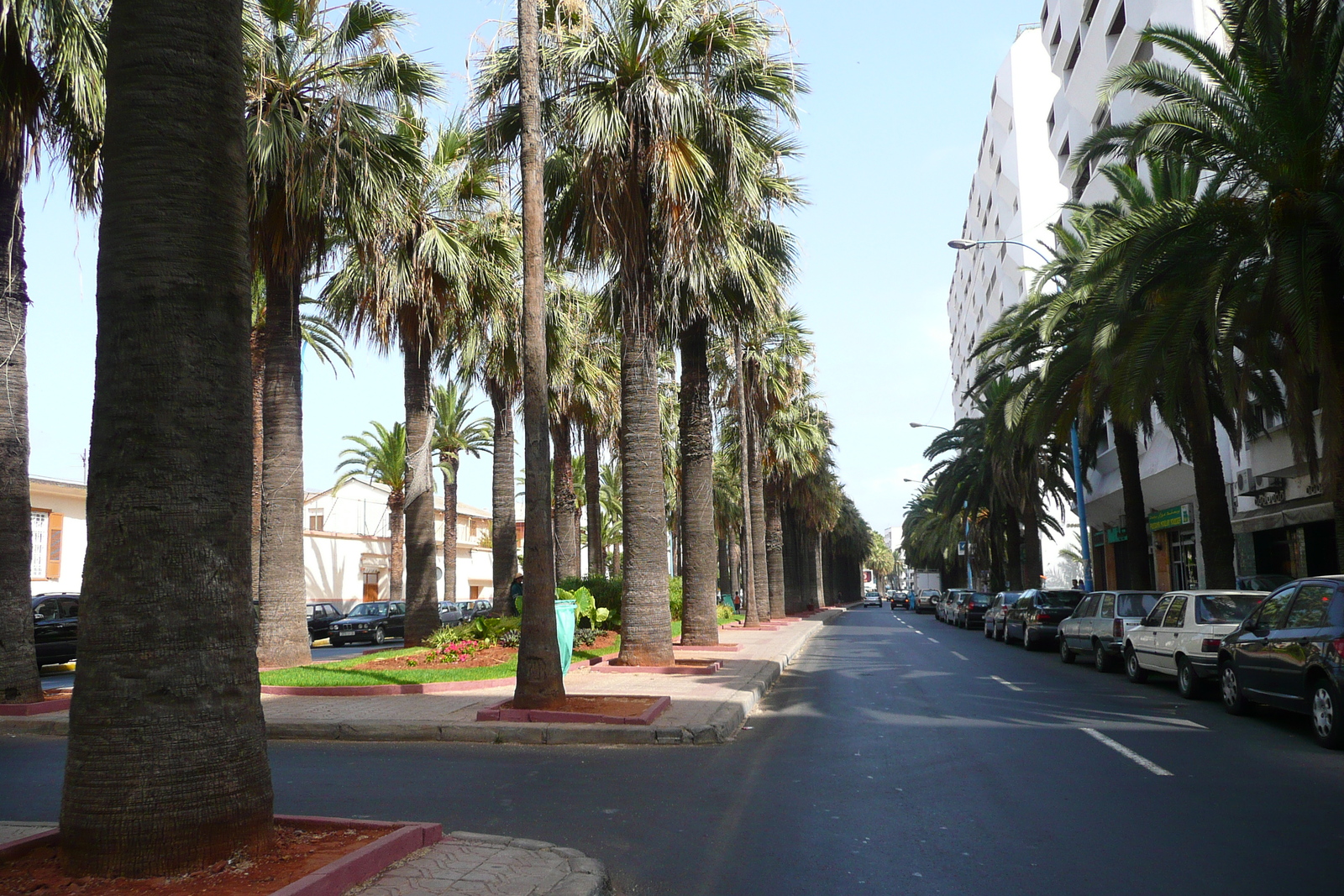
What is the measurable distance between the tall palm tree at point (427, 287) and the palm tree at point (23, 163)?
5.50 metres

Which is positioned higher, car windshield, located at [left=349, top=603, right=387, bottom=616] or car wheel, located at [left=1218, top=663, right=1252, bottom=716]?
car windshield, located at [left=349, top=603, right=387, bottom=616]

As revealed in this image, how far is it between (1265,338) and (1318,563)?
12.7 meters

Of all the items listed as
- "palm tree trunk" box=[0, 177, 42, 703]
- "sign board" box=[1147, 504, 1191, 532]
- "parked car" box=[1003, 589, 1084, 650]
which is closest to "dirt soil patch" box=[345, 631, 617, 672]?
"palm tree trunk" box=[0, 177, 42, 703]

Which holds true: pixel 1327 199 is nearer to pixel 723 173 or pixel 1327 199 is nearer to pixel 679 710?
pixel 723 173

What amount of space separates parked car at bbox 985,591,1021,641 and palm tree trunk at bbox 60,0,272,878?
27029 mm

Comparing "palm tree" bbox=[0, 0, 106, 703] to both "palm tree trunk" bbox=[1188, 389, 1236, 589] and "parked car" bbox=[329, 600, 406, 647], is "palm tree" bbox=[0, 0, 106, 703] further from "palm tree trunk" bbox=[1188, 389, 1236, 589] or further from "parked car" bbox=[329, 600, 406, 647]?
"palm tree trunk" bbox=[1188, 389, 1236, 589]

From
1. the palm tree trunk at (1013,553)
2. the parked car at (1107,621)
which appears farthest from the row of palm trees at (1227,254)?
the palm tree trunk at (1013,553)

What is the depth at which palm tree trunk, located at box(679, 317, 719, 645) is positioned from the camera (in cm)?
2144

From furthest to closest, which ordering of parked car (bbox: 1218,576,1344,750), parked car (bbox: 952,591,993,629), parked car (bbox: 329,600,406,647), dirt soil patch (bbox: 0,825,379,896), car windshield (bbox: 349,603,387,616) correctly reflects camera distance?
parked car (bbox: 952,591,993,629), car windshield (bbox: 349,603,387,616), parked car (bbox: 329,600,406,647), parked car (bbox: 1218,576,1344,750), dirt soil patch (bbox: 0,825,379,896)

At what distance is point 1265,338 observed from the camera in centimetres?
1856

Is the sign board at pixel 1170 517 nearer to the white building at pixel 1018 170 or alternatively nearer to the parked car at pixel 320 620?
the white building at pixel 1018 170

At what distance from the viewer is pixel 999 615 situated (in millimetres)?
30859

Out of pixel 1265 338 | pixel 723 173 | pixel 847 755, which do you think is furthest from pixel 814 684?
pixel 1265 338

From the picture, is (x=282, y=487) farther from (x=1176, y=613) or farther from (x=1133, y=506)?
(x=1133, y=506)
